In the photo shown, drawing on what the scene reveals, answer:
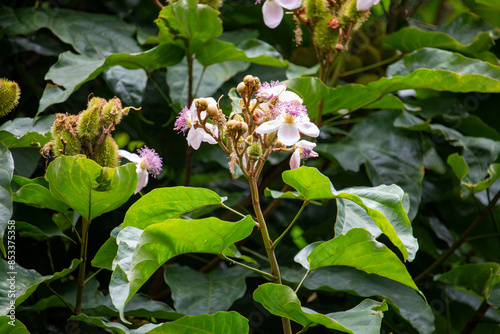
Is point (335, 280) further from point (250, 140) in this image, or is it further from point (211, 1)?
point (211, 1)

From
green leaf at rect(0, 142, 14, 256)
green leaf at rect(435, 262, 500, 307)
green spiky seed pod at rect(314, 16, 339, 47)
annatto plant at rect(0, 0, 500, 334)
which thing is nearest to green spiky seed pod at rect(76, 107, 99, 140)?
annatto plant at rect(0, 0, 500, 334)

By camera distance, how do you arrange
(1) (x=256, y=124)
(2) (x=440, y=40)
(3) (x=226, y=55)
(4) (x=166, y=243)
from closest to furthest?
(4) (x=166, y=243), (1) (x=256, y=124), (3) (x=226, y=55), (2) (x=440, y=40)

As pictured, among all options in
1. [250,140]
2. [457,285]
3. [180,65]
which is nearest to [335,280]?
[457,285]

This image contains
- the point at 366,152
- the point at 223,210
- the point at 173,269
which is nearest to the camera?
the point at 173,269

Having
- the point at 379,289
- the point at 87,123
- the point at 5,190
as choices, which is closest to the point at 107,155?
the point at 87,123

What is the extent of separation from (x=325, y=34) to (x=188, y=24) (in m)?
0.30

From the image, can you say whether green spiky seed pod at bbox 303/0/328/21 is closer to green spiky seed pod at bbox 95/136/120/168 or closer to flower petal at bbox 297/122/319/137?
flower petal at bbox 297/122/319/137

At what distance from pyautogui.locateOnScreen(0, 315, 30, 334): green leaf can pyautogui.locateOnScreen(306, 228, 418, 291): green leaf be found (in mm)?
446

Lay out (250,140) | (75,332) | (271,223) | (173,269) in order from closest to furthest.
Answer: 1. (250,140)
2. (75,332)
3. (173,269)
4. (271,223)

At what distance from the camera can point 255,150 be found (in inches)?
26.0

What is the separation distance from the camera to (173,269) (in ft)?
3.32

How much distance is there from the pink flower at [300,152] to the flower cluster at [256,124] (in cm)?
6

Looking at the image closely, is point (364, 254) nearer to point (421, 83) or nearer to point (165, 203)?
point (165, 203)

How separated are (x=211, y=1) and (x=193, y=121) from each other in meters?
0.47
